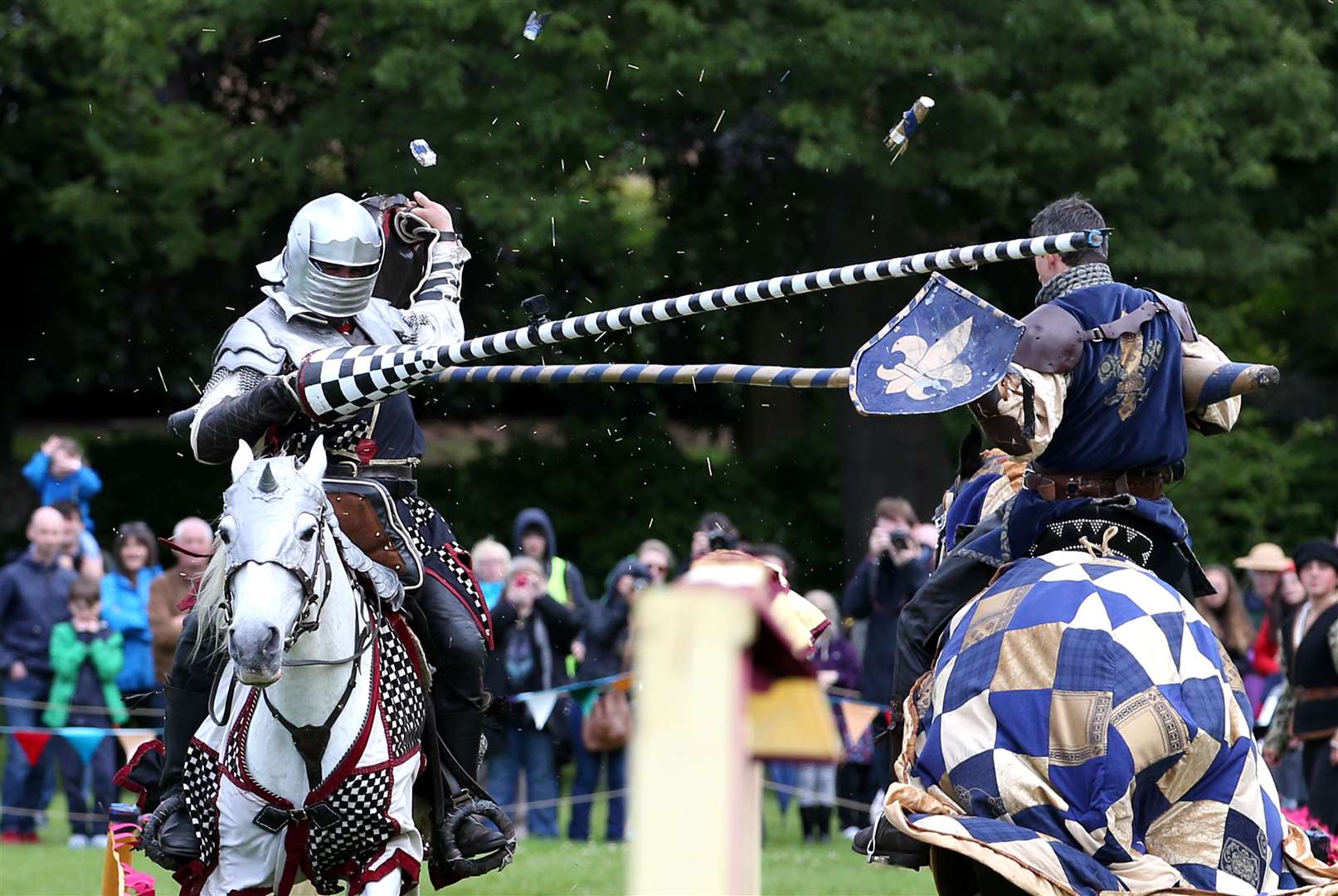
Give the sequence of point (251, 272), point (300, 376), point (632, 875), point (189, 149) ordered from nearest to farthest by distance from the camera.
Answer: point (632, 875) < point (300, 376) < point (189, 149) < point (251, 272)

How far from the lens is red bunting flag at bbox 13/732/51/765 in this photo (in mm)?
13164

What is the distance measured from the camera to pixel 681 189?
20141 mm

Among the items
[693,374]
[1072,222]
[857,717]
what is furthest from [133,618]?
[1072,222]

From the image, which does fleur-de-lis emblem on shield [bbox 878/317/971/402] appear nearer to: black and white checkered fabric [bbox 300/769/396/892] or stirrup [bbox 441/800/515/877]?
black and white checkered fabric [bbox 300/769/396/892]

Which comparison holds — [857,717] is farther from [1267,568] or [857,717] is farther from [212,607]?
[212,607]

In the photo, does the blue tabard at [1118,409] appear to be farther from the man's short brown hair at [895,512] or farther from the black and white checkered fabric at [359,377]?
the man's short brown hair at [895,512]

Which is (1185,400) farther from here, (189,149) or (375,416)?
(189,149)

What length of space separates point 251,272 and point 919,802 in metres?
17.6

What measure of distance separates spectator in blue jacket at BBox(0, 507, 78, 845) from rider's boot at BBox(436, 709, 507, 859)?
288 inches

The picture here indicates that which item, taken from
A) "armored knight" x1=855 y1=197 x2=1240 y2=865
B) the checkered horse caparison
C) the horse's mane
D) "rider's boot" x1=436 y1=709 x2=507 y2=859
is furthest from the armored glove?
the checkered horse caparison

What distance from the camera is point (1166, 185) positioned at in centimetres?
1730

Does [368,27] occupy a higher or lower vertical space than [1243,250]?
higher

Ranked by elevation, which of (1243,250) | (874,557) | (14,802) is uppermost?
(1243,250)

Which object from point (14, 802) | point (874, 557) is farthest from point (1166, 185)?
point (14, 802)
